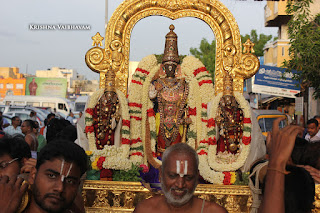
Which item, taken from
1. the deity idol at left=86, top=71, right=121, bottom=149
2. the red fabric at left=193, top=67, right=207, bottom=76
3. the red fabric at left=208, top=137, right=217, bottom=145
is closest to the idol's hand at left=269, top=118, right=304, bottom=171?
the red fabric at left=208, top=137, right=217, bottom=145

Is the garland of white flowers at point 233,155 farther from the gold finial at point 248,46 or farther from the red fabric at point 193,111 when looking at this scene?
the gold finial at point 248,46

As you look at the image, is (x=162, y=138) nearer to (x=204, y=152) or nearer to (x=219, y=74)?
(x=204, y=152)

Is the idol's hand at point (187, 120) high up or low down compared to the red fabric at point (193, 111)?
down

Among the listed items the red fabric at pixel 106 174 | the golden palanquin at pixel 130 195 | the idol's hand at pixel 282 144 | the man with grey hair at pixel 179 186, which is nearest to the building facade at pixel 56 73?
the red fabric at pixel 106 174

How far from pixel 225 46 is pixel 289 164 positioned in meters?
4.99

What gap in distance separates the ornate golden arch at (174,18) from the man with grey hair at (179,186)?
15.0ft

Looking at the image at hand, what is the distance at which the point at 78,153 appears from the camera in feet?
8.48

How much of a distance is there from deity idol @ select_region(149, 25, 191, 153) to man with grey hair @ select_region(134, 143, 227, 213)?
420cm

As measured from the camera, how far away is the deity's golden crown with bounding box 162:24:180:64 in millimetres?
7051

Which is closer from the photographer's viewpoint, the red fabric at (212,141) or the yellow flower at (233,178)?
the yellow flower at (233,178)

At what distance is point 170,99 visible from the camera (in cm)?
713

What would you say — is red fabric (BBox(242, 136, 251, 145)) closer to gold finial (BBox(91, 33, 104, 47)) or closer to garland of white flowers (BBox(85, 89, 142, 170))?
garland of white flowers (BBox(85, 89, 142, 170))

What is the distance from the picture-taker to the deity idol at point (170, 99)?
7.11 meters

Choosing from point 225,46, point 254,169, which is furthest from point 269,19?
point 254,169
